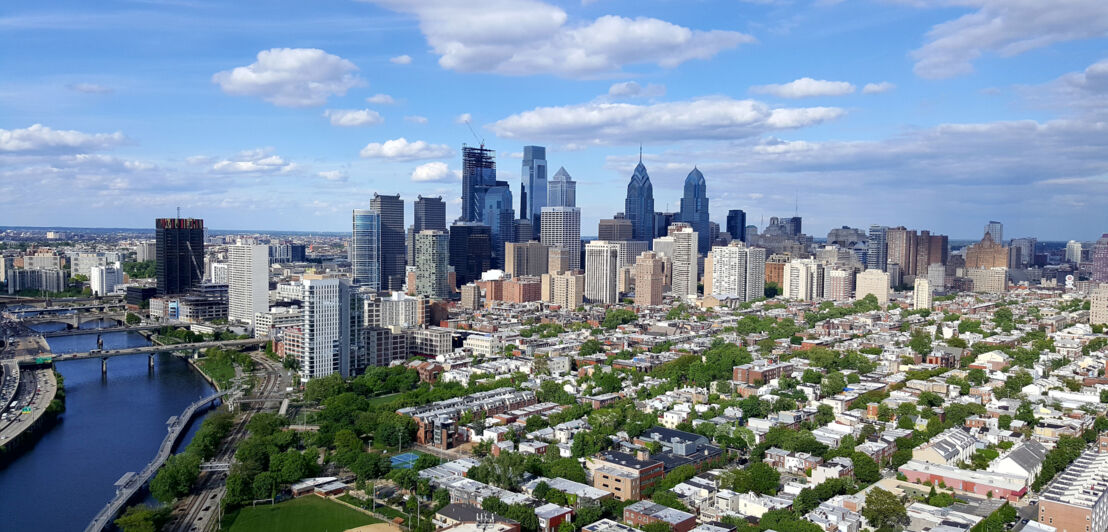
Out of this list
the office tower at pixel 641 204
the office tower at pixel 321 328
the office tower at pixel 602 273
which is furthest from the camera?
the office tower at pixel 641 204

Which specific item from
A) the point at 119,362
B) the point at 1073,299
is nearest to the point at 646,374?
the point at 119,362

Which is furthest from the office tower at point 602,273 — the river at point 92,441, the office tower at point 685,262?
the river at point 92,441

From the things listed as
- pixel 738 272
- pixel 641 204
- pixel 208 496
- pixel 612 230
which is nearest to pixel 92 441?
pixel 208 496

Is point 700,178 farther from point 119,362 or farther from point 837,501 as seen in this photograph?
point 837,501

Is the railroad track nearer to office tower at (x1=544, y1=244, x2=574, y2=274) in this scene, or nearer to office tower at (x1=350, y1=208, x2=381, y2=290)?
office tower at (x1=350, y1=208, x2=381, y2=290)

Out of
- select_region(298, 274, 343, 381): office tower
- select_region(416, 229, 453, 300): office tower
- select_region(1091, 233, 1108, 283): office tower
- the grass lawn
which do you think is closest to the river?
the grass lawn

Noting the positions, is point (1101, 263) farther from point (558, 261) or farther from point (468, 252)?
point (468, 252)

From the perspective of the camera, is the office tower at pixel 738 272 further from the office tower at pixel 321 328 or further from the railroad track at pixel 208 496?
the railroad track at pixel 208 496
